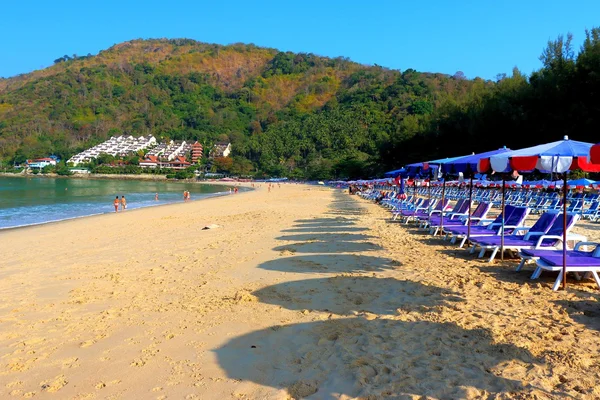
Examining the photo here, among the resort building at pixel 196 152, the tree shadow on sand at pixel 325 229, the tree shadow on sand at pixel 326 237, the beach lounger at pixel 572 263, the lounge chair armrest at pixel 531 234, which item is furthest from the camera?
the resort building at pixel 196 152

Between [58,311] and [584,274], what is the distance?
6355mm

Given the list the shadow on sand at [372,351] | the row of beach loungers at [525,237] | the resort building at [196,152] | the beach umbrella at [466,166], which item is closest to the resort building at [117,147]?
the resort building at [196,152]

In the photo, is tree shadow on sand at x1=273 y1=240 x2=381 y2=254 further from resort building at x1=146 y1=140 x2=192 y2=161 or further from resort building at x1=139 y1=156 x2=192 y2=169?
resort building at x1=146 y1=140 x2=192 y2=161

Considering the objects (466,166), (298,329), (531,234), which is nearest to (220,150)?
Answer: (466,166)

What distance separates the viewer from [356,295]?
5.11 m

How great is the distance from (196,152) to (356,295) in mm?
129471

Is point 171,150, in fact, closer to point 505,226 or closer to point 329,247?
point 329,247

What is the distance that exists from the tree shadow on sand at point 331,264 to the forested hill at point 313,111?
64.5ft

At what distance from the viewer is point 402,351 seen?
3475mm

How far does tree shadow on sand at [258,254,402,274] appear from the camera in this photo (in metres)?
6.55

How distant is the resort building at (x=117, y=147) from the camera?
130 m

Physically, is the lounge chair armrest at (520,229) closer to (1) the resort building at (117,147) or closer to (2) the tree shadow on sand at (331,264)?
(2) the tree shadow on sand at (331,264)

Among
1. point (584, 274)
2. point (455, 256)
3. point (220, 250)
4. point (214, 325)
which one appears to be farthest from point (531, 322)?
point (220, 250)

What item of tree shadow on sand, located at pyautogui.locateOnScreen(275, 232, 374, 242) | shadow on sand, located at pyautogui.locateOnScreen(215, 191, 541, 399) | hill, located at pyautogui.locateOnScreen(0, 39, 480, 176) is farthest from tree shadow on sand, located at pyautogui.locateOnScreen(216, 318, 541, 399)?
hill, located at pyautogui.locateOnScreen(0, 39, 480, 176)
